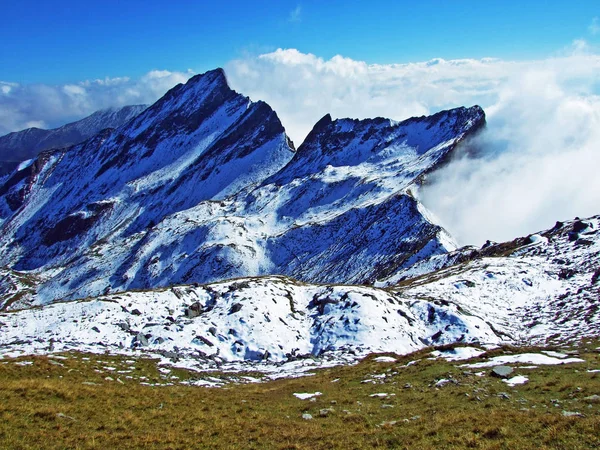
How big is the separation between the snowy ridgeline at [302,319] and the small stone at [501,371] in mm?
13431

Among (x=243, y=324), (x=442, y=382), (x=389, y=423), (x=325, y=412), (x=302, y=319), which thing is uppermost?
(x=243, y=324)

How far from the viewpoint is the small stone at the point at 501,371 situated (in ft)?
77.9

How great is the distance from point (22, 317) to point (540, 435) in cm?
4700

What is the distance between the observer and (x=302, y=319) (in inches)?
1917

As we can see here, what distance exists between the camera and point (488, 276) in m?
62.1

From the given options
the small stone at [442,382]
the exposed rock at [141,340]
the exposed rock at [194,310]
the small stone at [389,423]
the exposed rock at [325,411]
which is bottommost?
the small stone at [442,382]

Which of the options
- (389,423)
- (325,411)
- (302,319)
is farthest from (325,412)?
(302,319)

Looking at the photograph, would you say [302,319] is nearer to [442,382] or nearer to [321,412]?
[442,382]

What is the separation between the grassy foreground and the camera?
49.0ft

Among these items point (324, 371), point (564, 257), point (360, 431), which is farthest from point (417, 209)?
point (360, 431)

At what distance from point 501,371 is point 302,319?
26.9 meters

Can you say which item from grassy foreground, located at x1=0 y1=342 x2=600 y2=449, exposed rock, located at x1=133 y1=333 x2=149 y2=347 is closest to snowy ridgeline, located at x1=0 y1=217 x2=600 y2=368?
exposed rock, located at x1=133 y1=333 x2=149 y2=347

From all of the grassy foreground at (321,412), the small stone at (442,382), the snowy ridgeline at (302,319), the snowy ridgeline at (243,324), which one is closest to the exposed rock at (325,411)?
the grassy foreground at (321,412)

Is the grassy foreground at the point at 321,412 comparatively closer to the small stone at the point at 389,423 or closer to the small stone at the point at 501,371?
the small stone at the point at 389,423
